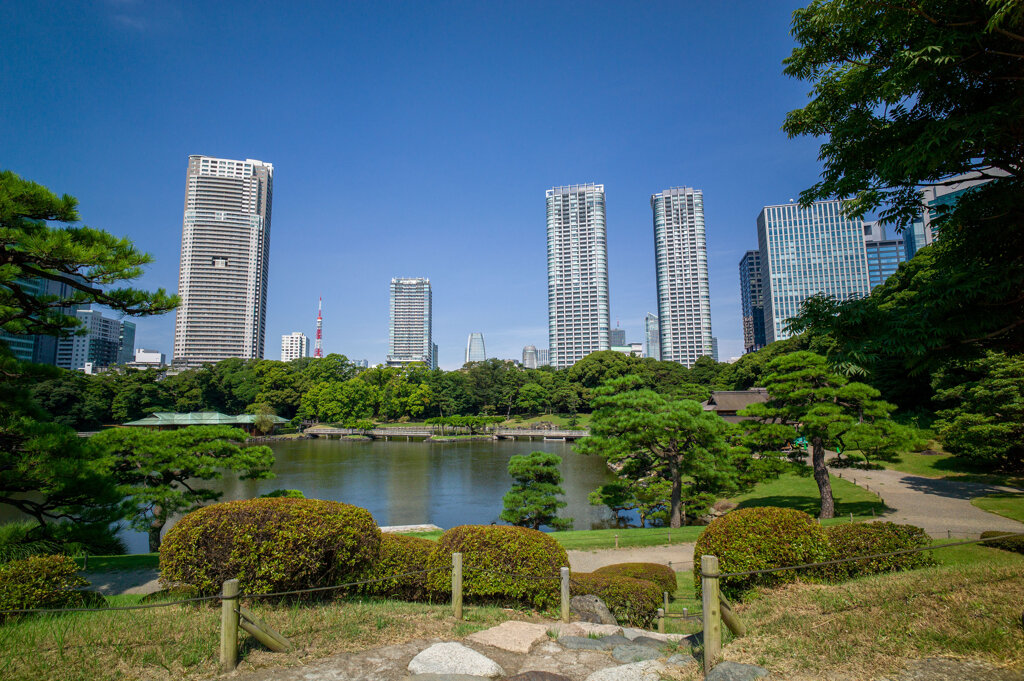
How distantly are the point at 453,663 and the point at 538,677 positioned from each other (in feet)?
2.25

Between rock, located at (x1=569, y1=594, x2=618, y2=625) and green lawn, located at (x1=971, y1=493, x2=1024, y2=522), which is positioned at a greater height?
rock, located at (x1=569, y1=594, x2=618, y2=625)

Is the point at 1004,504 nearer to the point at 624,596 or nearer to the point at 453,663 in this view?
the point at 624,596

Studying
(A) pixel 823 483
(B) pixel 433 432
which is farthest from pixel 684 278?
(A) pixel 823 483

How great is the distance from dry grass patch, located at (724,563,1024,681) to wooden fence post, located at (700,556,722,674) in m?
0.20

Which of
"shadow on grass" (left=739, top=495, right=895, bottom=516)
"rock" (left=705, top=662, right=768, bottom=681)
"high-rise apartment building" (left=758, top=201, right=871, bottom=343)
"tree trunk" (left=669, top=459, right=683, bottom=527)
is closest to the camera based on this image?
"rock" (left=705, top=662, right=768, bottom=681)

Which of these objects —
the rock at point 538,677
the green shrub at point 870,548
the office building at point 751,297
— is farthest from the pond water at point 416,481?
the office building at point 751,297

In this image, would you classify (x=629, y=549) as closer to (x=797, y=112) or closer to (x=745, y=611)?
(x=745, y=611)

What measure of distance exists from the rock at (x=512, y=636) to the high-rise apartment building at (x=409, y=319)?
163 meters

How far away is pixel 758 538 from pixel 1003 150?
17.1 ft

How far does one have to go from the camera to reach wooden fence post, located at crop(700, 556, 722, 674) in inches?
137

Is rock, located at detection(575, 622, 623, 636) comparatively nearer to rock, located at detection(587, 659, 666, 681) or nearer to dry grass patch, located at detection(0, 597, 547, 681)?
dry grass patch, located at detection(0, 597, 547, 681)

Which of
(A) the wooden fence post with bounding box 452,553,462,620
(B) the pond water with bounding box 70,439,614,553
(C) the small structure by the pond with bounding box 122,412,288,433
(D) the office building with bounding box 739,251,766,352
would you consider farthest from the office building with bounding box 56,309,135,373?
(D) the office building with bounding box 739,251,766,352

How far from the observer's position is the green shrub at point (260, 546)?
17.0 feet

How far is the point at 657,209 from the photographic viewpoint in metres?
114
